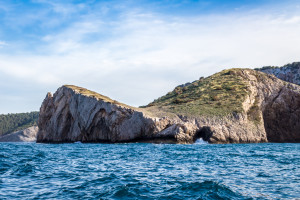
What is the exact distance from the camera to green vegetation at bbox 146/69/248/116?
263ft

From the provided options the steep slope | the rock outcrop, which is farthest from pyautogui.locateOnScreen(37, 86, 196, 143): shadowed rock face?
the steep slope

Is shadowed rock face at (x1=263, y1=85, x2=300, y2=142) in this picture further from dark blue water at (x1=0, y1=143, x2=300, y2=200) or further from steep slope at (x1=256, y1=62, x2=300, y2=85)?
dark blue water at (x1=0, y1=143, x2=300, y2=200)

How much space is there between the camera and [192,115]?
7606cm

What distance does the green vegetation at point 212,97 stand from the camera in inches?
3155

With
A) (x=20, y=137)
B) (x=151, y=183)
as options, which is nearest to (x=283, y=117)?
(x=151, y=183)

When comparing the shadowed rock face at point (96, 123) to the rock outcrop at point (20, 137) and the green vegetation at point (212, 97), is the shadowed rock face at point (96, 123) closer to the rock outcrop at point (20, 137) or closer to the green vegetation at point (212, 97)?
the green vegetation at point (212, 97)

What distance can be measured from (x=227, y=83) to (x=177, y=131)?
4433 centimetres

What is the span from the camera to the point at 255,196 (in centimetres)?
1327

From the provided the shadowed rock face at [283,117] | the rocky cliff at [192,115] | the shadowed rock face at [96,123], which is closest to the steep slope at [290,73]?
the rocky cliff at [192,115]

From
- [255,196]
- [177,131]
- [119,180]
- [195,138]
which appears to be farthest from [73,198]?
[195,138]

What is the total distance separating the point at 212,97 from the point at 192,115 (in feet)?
55.6

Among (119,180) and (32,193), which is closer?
(32,193)

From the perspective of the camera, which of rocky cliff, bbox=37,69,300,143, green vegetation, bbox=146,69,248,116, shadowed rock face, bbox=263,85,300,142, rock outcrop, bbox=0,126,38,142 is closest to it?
rocky cliff, bbox=37,69,300,143

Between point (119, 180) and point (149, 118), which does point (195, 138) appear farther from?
point (119, 180)
